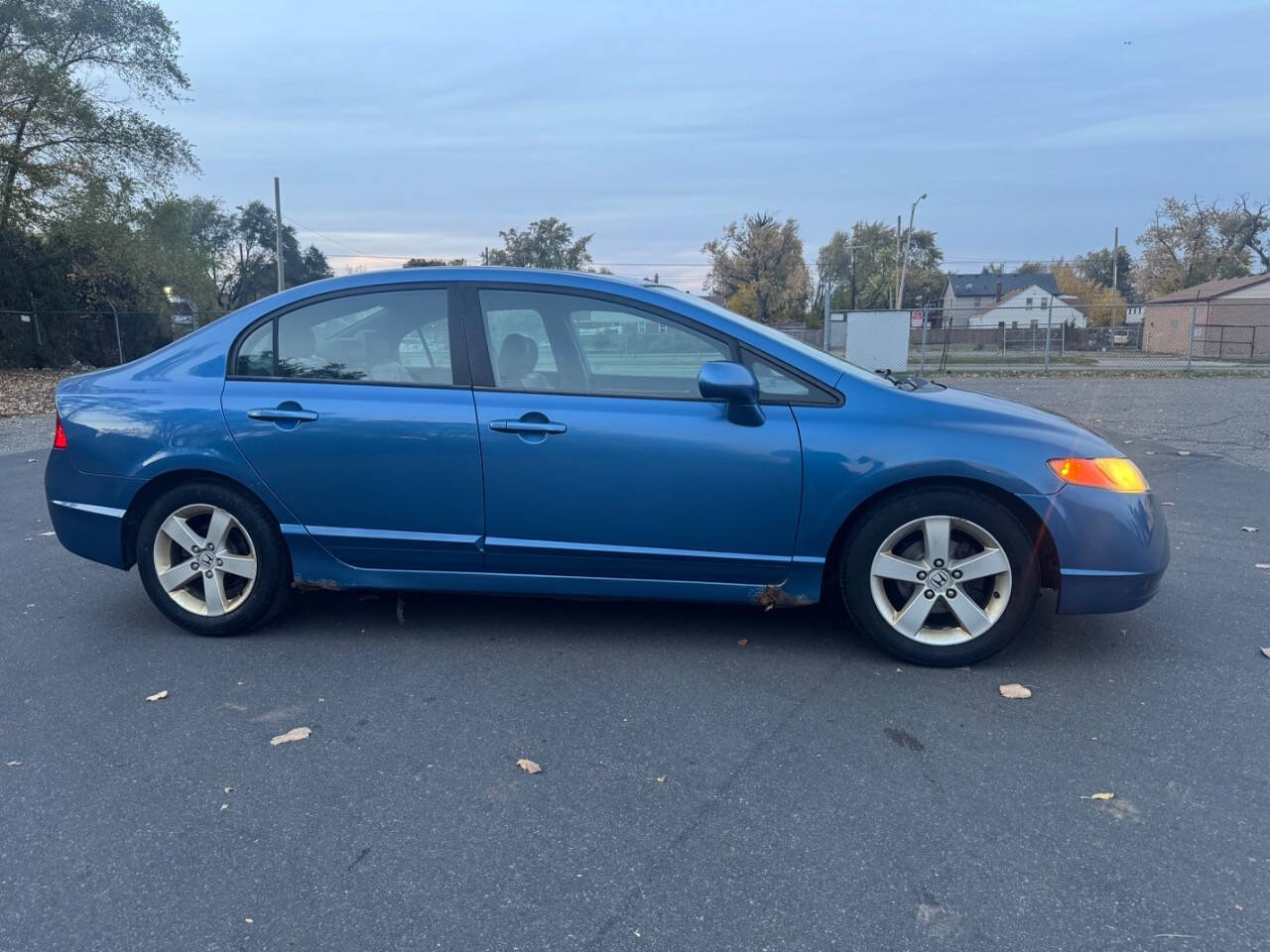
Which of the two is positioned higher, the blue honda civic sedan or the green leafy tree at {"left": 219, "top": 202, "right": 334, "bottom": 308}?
the green leafy tree at {"left": 219, "top": 202, "right": 334, "bottom": 308}

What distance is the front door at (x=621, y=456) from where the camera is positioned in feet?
12.6

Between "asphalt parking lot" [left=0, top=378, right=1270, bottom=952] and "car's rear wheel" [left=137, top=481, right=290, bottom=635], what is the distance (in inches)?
6.2

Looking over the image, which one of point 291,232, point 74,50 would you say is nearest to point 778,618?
point 74,50

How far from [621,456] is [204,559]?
195 centimetres

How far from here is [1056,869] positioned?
2.51 m

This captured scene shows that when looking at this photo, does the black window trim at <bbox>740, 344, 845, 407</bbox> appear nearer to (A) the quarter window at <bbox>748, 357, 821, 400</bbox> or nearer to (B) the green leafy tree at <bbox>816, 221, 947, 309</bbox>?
(A) the quarter window at <bbox>748, 357, 821, 400</bbox>

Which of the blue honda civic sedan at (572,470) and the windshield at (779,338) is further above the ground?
the windshield at (779,338)

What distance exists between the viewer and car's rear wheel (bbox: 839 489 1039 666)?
3.75 m

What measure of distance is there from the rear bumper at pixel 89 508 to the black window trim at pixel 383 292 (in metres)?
0.73

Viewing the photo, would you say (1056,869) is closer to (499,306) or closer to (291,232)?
(499,306)

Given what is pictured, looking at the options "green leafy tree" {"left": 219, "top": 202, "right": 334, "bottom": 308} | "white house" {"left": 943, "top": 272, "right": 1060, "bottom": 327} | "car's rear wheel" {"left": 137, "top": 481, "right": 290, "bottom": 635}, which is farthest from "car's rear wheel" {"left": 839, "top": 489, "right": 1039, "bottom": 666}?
"white house" {"left": 943, "top": 272, "right": 1060, "bottom": 327}

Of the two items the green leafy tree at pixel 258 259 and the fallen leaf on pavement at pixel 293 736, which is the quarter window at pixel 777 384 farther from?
the green leafy tree at pixel 258 259

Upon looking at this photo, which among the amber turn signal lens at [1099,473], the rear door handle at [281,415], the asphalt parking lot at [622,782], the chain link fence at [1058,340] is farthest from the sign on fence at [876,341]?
the rear door handle at [281,415]

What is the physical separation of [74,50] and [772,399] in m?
31.3
